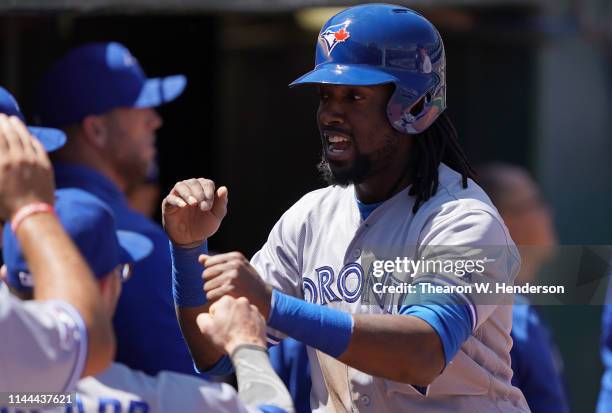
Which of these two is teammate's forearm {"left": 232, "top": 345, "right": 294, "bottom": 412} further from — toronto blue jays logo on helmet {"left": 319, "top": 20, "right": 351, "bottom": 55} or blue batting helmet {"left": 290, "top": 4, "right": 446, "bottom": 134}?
toronto blue jays logo on helmet {"left": 319, "top": 20, "right": 351, "bottom": 55}

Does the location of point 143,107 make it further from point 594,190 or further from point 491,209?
point 594,190

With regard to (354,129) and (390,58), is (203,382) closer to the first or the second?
(354,129)

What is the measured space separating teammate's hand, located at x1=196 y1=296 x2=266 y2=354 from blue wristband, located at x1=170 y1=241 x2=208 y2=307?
62 cm

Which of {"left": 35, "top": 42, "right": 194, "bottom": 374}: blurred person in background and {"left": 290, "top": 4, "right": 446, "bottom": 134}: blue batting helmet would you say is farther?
{"left": 35, "top": 42, "right": 194, "bottom": 374}: blurred person in background

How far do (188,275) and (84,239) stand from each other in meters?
0.35

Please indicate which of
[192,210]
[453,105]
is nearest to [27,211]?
[192,210]

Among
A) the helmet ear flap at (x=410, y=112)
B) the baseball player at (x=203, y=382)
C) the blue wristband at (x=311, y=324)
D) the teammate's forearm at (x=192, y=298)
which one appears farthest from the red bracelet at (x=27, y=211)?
the helmet ear flap at (x=410, y=112)

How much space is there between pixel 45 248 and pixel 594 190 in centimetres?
700

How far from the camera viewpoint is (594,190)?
29.3 feet

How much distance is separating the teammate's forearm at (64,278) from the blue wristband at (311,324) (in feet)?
2.37

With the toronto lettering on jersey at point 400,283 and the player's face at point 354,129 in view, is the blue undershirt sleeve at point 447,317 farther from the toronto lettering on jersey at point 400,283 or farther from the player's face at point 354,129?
the player's face at point 354,129

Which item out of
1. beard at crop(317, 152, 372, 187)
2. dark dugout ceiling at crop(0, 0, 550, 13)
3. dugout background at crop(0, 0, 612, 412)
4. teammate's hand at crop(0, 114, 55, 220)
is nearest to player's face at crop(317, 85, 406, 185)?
beard at crop(317, 152, 372, 187)

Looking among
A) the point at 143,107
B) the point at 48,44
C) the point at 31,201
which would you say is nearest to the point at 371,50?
the point at 31,201

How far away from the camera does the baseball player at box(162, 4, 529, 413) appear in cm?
344
